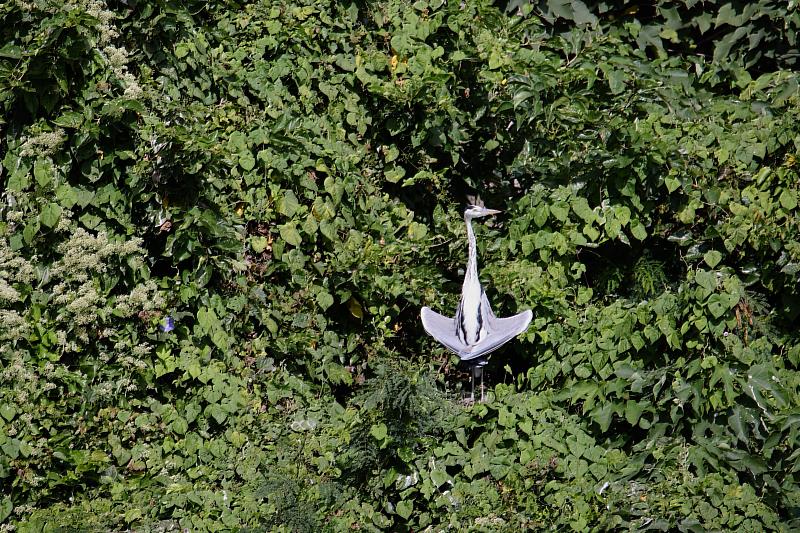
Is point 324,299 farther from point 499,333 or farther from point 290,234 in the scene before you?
point 499,333

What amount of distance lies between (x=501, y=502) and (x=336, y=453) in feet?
2.38

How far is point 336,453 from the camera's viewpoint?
4074 millimetres

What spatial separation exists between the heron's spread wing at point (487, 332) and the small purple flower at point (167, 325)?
108cm

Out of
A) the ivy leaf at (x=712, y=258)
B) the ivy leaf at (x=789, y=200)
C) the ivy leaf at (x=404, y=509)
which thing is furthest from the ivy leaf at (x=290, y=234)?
the ivy leaf at (x=789, y=200)

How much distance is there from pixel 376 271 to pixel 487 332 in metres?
0.62

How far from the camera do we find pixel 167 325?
13.6ft

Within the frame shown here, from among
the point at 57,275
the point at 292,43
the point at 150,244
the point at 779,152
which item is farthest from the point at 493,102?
the point at 57,275

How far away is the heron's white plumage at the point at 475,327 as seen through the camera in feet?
13.6

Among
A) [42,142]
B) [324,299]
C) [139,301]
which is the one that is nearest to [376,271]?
[324,299]

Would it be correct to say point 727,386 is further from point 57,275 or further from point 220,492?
point 57,275

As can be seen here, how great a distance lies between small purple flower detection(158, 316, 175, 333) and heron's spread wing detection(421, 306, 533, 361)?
1.08 m

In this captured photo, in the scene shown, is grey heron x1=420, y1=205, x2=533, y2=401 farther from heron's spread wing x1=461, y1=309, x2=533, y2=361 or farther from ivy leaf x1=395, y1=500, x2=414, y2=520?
ivy leaf x1=395, y1=500, x2=414, y2=520

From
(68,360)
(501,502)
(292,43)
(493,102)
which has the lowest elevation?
(501,502)

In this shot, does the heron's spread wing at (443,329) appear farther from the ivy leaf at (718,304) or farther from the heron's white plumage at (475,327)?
the ivy leaf at (718,304)
